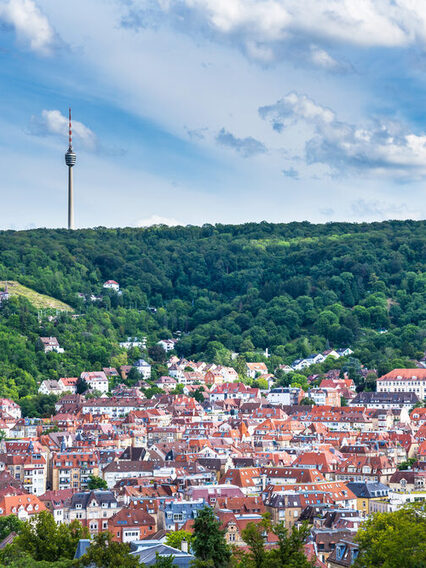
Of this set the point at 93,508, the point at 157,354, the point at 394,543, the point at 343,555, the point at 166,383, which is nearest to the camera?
the point at 394,543

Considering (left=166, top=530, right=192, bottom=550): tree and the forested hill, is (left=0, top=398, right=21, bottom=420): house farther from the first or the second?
(left=166, top=530, right=192, bottom=550): tree

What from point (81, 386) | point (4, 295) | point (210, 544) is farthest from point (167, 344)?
point (210, 544)

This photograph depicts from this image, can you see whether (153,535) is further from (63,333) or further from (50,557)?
(63,333)

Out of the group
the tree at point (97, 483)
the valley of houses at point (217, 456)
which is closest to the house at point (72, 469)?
the valley of houses at point (217, 456)

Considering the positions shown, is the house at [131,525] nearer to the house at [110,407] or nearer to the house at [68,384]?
the house at [110,407]

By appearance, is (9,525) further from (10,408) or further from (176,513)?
(10,408)
